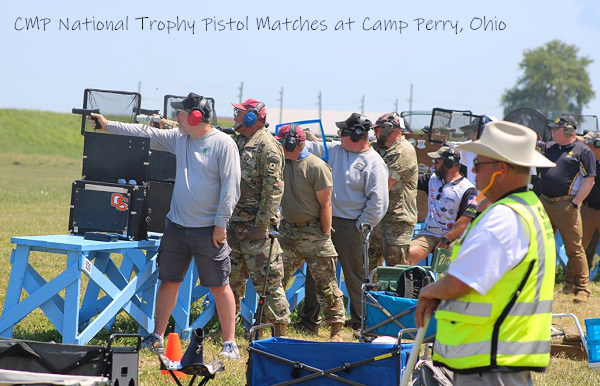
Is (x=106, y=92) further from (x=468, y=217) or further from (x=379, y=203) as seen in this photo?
(x=468, y=217)

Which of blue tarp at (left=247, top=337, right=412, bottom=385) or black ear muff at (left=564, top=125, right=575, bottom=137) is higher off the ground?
black ear muff at (left=564, top=125, right=575, bottom=137)

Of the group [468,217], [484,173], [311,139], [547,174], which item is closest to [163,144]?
[311,139]

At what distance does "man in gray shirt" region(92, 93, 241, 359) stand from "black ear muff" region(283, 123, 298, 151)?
1.16 meters

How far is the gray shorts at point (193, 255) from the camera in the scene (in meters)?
7.02

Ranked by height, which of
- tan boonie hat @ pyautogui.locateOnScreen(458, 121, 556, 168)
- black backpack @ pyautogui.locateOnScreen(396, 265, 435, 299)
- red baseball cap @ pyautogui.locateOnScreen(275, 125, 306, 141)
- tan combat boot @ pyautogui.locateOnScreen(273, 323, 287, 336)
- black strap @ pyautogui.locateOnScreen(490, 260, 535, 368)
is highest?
red baseball cap @ pyautogui.locateOnScreen(275, 125, 306, 141)

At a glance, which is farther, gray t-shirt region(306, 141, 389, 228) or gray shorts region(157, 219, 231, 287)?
gray t-shirt region(306, 141, 389, 228)

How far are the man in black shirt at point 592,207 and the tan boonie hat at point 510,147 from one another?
29.9ft

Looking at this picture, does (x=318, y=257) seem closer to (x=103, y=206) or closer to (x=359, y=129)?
(x=359, y=129)

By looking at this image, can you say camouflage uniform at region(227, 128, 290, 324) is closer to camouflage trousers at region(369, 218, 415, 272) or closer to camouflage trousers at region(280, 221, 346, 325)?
camouflage trousers at region(280, 221, 346, 325)

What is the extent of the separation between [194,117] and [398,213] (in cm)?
303

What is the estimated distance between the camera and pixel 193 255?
715 cm

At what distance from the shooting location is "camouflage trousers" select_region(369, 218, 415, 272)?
9.03 m

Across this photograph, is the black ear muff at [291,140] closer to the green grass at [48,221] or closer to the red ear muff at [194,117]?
the red ear muff at [194,117]

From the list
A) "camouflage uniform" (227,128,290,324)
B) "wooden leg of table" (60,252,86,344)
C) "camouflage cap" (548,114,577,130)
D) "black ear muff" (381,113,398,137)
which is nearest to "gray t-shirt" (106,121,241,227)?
"camouflage uniform" (227,128,290,324)
